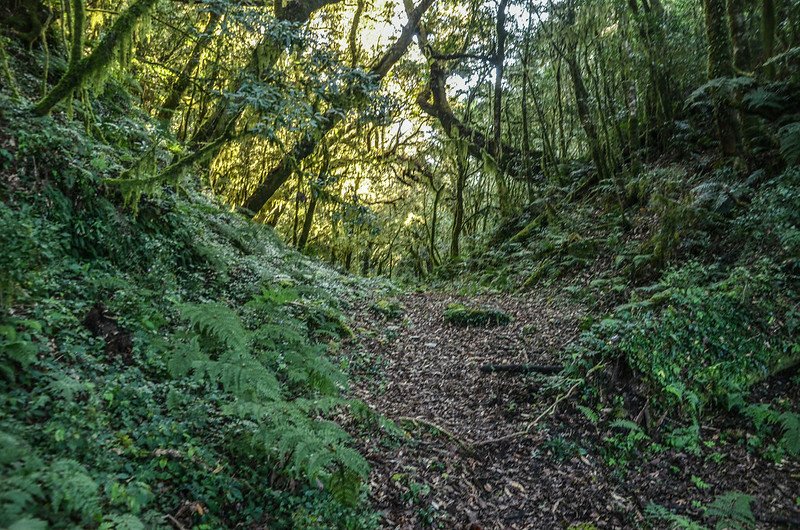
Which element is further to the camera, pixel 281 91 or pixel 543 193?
pixel 543 193

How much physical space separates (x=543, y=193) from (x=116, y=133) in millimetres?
12378

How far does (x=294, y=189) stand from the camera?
62.2ft

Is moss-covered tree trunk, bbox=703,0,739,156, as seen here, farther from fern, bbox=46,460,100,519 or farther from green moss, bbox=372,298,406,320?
fern, bbox=46,460,100,519

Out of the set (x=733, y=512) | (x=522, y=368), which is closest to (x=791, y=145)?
(x=522, y=368)

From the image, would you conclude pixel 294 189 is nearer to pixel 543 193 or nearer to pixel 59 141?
pixel 543 193

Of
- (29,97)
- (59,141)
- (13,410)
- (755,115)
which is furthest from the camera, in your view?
(755,115)

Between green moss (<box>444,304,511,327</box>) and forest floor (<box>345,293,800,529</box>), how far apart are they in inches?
73.5

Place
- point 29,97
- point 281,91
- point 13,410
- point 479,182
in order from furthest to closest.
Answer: point 479,182
point 281,91
point 29,97
point 13,410

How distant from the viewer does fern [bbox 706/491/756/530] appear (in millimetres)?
3818

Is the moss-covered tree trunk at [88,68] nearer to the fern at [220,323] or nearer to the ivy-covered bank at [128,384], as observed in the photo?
the ivy-covered bank at [128,384]

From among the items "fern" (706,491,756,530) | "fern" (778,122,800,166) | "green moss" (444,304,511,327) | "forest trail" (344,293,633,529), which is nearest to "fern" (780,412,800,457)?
"fern" (706,491,756,530)

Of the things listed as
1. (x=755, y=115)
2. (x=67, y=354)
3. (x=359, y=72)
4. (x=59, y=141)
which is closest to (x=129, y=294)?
(x=67, y=354)

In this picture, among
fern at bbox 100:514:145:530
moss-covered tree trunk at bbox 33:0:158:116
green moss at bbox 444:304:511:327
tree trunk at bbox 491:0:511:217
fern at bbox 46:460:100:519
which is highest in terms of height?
tree trunk at bbox 491:0:511:217

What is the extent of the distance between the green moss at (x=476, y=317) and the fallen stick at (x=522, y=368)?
7.13 ft
